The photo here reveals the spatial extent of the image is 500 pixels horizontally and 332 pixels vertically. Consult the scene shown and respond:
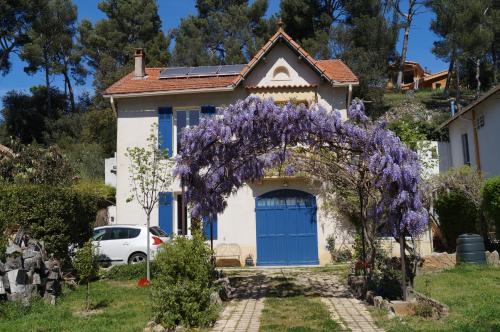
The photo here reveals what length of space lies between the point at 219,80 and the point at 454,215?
1008 cm

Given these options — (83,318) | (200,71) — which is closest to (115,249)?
(83,318)

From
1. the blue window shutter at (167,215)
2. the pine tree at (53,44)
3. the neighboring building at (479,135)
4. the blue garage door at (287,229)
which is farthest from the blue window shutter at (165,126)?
the pine tree at (53,44)

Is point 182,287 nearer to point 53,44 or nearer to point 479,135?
point 479,135

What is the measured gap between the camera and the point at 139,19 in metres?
40.2

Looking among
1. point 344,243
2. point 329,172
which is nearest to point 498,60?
point 344,243

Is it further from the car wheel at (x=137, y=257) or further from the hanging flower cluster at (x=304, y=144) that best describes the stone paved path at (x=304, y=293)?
the car wheel at (x=137, y=257)

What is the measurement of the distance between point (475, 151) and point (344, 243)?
7.58 meters

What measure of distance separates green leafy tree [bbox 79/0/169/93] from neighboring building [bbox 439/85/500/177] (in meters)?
23.8

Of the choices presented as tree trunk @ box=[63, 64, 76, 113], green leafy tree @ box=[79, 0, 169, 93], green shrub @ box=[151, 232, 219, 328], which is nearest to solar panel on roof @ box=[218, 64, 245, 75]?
green shrub @ box=[151, 232, 219, 328]

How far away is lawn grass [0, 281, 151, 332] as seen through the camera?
8.23 m

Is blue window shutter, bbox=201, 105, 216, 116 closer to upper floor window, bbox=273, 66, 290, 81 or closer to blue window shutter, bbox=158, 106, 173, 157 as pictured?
blue window shutter, bbox=158, 106, 173, 157

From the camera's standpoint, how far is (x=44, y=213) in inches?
475

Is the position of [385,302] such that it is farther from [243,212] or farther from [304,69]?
[304,69]

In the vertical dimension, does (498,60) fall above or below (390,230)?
above
